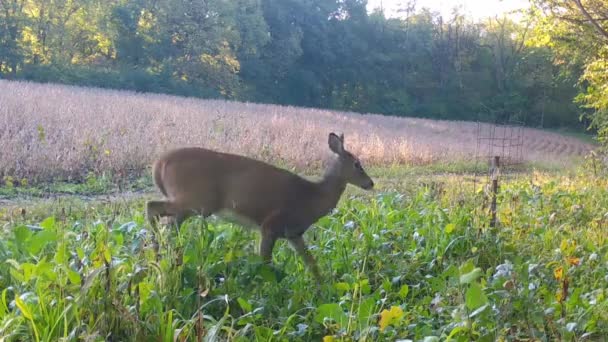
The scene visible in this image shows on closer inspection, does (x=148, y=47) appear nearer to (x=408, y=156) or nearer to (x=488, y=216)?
(x=408, y=156)

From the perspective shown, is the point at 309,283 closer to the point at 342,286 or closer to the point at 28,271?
the point at 342,286

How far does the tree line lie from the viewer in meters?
43.7

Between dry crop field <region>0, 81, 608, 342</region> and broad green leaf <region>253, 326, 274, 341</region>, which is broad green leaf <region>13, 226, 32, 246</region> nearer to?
dry crop field <region>0, 81, 608, 342</region>

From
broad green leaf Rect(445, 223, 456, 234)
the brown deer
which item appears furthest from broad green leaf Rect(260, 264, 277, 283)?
broad green leaf Rect(445, 223, 456, 234)

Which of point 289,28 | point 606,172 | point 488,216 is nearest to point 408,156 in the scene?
point 606,172

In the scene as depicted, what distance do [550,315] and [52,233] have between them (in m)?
2.74

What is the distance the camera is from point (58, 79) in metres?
38.1

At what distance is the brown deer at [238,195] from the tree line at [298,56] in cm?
3641

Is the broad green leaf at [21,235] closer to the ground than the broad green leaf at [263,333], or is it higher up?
higher up

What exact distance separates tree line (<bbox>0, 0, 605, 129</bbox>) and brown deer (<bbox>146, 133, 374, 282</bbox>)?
36.4 metres

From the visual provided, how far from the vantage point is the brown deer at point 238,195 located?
4.59 metres

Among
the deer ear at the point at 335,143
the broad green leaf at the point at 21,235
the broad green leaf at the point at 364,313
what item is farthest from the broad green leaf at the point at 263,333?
the deer ear at the point at 335,143

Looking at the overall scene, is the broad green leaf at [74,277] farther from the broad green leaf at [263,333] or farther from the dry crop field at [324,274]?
the broad green leaf at [263,333]

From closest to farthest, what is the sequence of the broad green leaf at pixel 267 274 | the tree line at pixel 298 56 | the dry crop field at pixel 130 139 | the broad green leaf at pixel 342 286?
1. the broad green leaf at pixel 342 286
2. the broad green leaf at pixel 267 274
3. the dry crop field at pixel 130 139
4. the tree line at pixel 298 56
